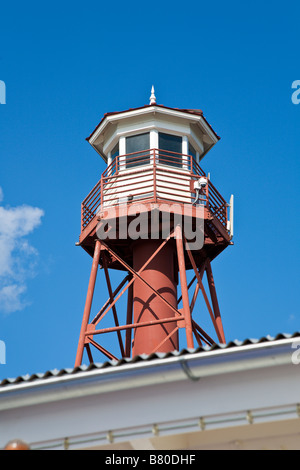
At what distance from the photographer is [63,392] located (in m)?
10.8

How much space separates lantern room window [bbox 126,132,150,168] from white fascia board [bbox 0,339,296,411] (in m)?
12.1

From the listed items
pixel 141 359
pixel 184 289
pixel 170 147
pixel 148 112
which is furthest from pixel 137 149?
pixel 141 359

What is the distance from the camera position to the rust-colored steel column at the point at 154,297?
69.7ft

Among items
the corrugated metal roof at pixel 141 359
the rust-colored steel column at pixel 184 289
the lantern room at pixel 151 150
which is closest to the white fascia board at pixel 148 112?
the lantern room at pixel 151 150

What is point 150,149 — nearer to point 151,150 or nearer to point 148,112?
point 151,150

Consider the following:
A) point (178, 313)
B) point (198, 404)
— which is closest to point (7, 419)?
point (198, 404)

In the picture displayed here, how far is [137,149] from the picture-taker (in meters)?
22.9

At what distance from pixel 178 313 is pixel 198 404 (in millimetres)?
10283

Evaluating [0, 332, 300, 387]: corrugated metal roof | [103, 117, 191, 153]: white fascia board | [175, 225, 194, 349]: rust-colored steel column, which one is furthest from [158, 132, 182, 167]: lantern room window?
[0, 332, 300, 387]: corrugated metal roof

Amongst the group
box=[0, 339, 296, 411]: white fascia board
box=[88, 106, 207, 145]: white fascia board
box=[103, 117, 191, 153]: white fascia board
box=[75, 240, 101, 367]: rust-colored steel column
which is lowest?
box=[0, 339, 296, 411]: white fascia board

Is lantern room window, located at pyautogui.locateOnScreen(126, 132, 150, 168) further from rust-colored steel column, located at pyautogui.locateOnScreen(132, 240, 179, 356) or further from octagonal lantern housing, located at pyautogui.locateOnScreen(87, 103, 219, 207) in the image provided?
rust-colored steel column, located at pyautogui.locateOnScreen(132, 240, 179, 356)

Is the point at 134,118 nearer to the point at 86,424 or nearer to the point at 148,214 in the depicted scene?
the point at 148,214

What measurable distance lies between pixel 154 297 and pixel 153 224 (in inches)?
73.3

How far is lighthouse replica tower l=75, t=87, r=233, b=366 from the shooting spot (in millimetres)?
21250
